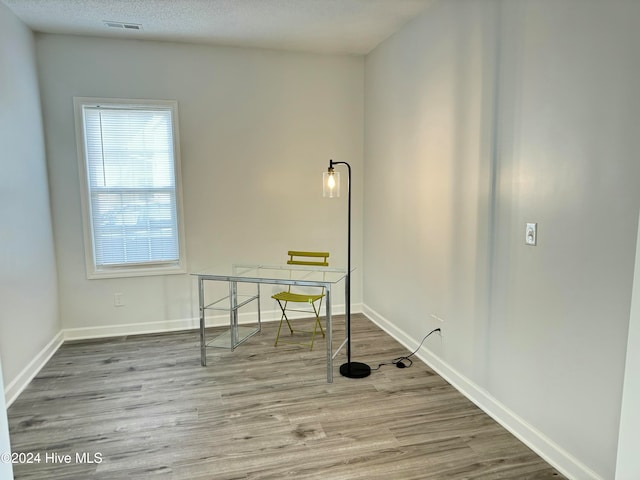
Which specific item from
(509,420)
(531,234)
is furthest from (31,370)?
(531,234)

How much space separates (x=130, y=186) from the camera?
13.1 ft

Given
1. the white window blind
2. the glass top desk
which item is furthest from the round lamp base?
the white window blind

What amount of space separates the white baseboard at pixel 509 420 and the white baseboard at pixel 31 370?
2.97 metres

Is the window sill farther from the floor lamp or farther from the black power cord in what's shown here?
the black power cord

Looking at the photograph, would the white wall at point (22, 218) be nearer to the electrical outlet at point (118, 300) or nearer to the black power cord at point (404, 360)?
the electrical outlet at point (118, 300)

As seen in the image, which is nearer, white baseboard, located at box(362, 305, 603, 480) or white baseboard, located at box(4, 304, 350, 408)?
white baseboard, located at box(362, 305, 603, 480)

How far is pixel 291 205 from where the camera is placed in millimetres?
4406

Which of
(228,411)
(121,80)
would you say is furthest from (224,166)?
(228,411)

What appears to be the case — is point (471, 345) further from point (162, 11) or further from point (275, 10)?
point (162, 11)

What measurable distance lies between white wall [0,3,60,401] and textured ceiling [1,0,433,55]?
40cm

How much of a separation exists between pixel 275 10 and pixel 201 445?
124 inches

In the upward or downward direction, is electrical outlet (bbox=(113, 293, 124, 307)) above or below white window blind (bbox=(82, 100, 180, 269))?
below

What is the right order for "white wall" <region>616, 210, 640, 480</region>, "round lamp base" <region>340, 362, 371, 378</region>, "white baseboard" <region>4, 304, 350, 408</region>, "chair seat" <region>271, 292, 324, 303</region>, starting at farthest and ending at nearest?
"chair seat" <region>271, 292, 324, 303</region> → "white baseboard" <region>4, 304, 350, 408</region> → "round lamp base" <region>340, 362, 371, 378</region> → "white wall" <region>616, 210, 640, 480</region>

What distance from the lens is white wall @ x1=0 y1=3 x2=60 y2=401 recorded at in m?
2.87
